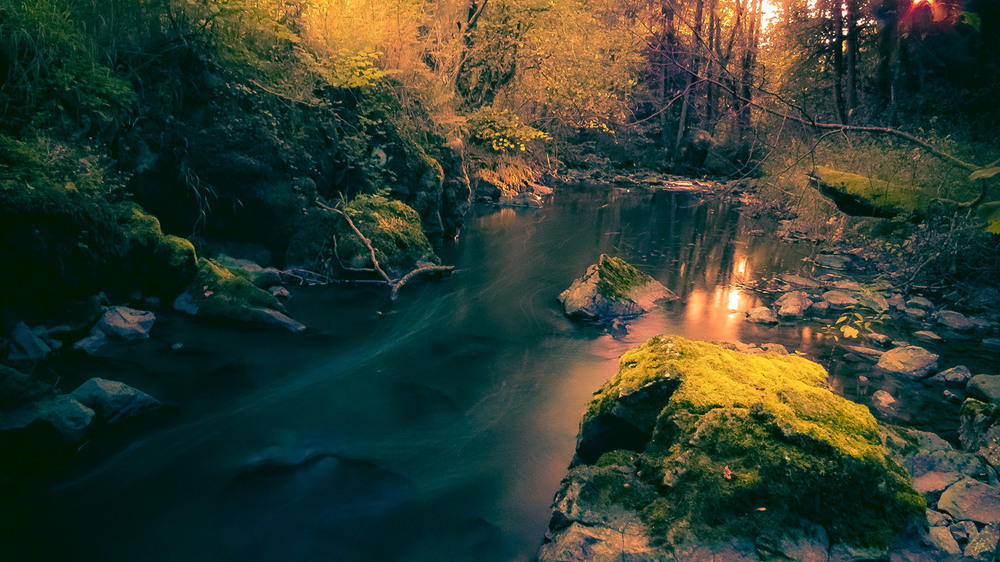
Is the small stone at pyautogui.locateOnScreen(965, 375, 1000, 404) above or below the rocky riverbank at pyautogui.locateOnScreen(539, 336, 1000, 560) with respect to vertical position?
below

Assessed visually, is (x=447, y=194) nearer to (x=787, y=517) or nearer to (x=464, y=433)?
(x=464, y=433)

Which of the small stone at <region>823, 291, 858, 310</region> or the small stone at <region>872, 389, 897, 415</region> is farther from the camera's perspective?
the small stone at <region>823, 291, 858, 310</region>

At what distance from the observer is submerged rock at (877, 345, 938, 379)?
6523mm

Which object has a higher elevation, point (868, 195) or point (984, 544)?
point (868, 195)

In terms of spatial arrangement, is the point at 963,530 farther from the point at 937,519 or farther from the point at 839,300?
the point at 839,300

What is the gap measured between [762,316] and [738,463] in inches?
239

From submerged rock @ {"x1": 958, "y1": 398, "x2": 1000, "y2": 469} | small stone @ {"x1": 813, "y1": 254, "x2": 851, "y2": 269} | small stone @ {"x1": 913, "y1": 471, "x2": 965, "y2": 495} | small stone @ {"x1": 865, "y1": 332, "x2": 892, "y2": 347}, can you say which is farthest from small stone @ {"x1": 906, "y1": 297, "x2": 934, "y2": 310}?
small stone @ {"x1": 913, "y1": 471, "x2": 965, "y2": 495}

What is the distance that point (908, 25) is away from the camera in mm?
10039

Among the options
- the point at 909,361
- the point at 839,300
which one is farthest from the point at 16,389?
the point at 839,300

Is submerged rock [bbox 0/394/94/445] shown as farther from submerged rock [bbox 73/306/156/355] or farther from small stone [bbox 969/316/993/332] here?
small stone [bbox 969/316/993/332]

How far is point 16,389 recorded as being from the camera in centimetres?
455

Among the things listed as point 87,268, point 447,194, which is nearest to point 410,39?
point 447,194

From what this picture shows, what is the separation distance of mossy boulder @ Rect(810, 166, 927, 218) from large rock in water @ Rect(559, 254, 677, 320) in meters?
3.21

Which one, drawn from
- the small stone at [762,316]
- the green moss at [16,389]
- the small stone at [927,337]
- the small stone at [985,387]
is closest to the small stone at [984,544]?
the small stone at [985,387]
